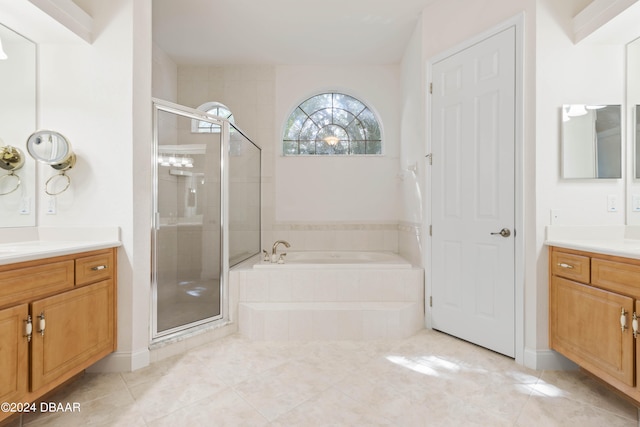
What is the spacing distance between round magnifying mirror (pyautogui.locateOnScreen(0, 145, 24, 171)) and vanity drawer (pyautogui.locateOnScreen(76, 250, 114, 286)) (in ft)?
2.65

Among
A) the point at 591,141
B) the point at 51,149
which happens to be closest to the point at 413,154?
the point at 591,141

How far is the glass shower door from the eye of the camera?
2318mm

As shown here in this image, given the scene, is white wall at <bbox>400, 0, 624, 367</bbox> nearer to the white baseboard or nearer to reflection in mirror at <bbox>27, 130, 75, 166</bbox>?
the white baseboard

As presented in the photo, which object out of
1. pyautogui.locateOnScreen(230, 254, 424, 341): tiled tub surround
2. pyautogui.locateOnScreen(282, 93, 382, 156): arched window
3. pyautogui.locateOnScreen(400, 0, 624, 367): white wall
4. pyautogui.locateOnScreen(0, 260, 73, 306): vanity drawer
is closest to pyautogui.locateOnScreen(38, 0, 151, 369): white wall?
pyautogui.locateOnScreen(0, 260, 73, 306): vanity drawer

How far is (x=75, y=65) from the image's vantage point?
2066mm

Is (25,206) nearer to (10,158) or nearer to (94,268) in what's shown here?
(10,158)

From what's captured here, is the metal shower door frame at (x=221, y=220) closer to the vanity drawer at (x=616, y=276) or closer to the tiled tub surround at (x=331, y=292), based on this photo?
the tiled tub surround at (x=331, y=292)

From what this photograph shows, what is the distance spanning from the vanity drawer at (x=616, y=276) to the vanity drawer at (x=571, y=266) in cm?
4

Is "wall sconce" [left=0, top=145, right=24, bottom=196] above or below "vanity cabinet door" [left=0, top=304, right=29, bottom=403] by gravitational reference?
above

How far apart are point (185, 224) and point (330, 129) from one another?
2.36 m

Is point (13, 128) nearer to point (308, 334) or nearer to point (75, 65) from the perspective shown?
point (75, 65)

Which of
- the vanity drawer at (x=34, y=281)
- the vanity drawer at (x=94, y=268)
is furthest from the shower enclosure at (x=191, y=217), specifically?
the vanity drawer at (x=34, y=281)

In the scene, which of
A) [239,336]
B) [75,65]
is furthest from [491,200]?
[75,65]

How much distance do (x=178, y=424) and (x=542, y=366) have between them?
7.55ft
